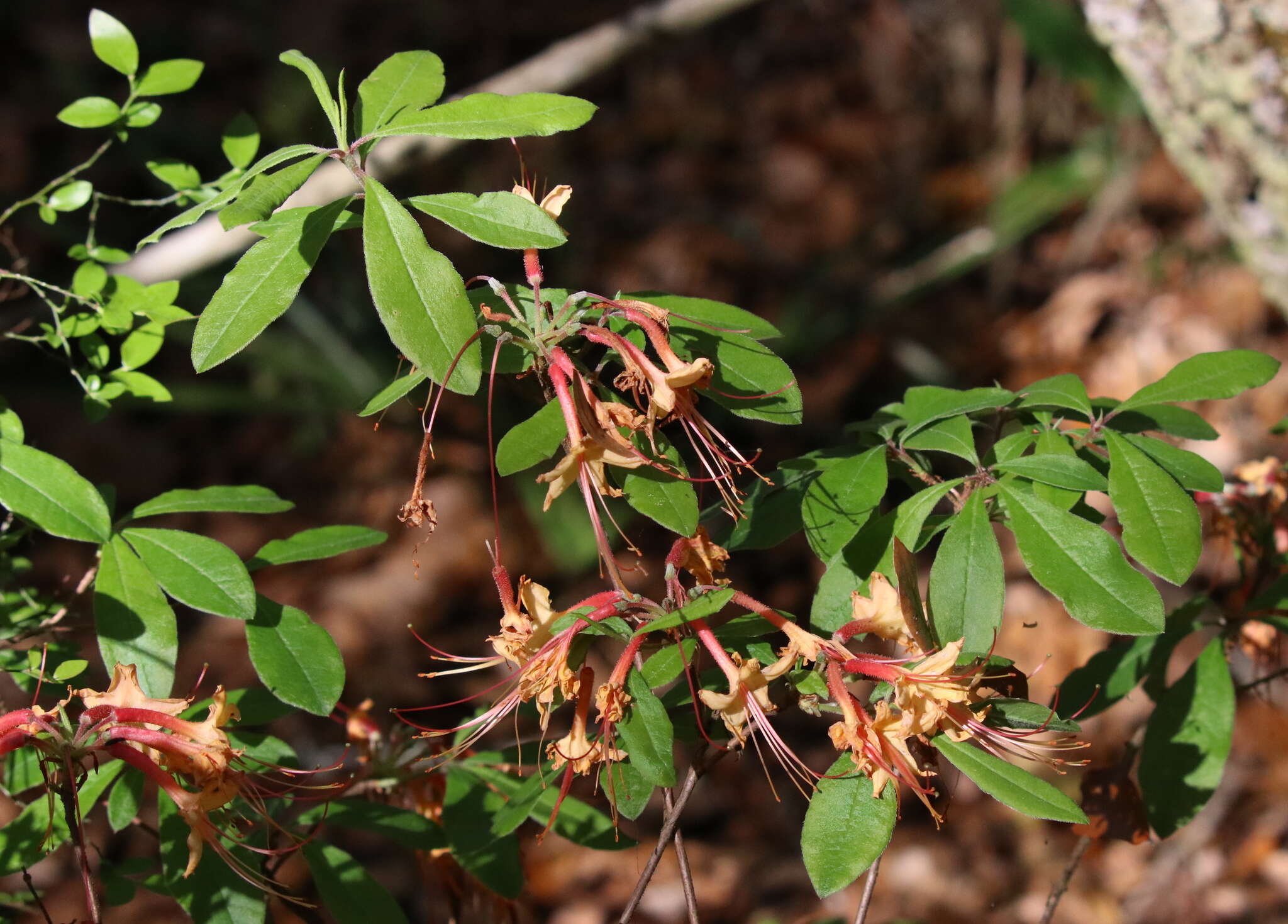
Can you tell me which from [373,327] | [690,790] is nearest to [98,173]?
[373,327]

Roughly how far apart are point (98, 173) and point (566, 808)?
11.3 ft

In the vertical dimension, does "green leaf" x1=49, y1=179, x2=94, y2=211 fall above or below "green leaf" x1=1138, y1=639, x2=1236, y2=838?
above

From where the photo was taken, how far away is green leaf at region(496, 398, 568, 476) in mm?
786

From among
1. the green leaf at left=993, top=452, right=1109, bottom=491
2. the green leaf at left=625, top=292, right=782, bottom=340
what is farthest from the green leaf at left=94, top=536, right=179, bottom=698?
the green leaf at left=993, top=452, right=1109, bottom=491

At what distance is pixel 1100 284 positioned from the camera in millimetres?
3650

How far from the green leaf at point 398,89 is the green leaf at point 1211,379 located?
2.14ft

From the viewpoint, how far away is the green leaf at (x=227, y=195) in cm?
70

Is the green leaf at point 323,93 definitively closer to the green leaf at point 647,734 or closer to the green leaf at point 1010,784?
the green leaf at point 647,734

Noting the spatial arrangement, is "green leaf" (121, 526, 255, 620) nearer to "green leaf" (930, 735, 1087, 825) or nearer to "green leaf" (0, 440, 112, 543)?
"green leaf" (0, 440, 112, 543)

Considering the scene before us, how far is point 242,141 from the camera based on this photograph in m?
1.11

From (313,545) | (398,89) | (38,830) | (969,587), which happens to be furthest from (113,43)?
(969,587)

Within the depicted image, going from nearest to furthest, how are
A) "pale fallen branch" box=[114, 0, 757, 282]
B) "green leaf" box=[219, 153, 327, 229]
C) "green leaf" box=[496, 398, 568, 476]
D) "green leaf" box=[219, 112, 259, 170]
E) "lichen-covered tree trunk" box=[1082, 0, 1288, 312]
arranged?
"green leaf" box=[219, 153, 327, 229] < "green leaf" box=[496, 398, 568, 476] < "green leaf" box=[219, 112, 259, 170] < "lichen-covered tree trunk" box=[1082, 0, 1288, 312] < "pale fallen branch" box=[114, 0, 757, 282]

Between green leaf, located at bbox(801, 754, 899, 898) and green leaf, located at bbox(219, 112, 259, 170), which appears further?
green leaf, located at bbox(219, 112, 259, 170)

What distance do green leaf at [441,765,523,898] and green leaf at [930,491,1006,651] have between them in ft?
1.48
